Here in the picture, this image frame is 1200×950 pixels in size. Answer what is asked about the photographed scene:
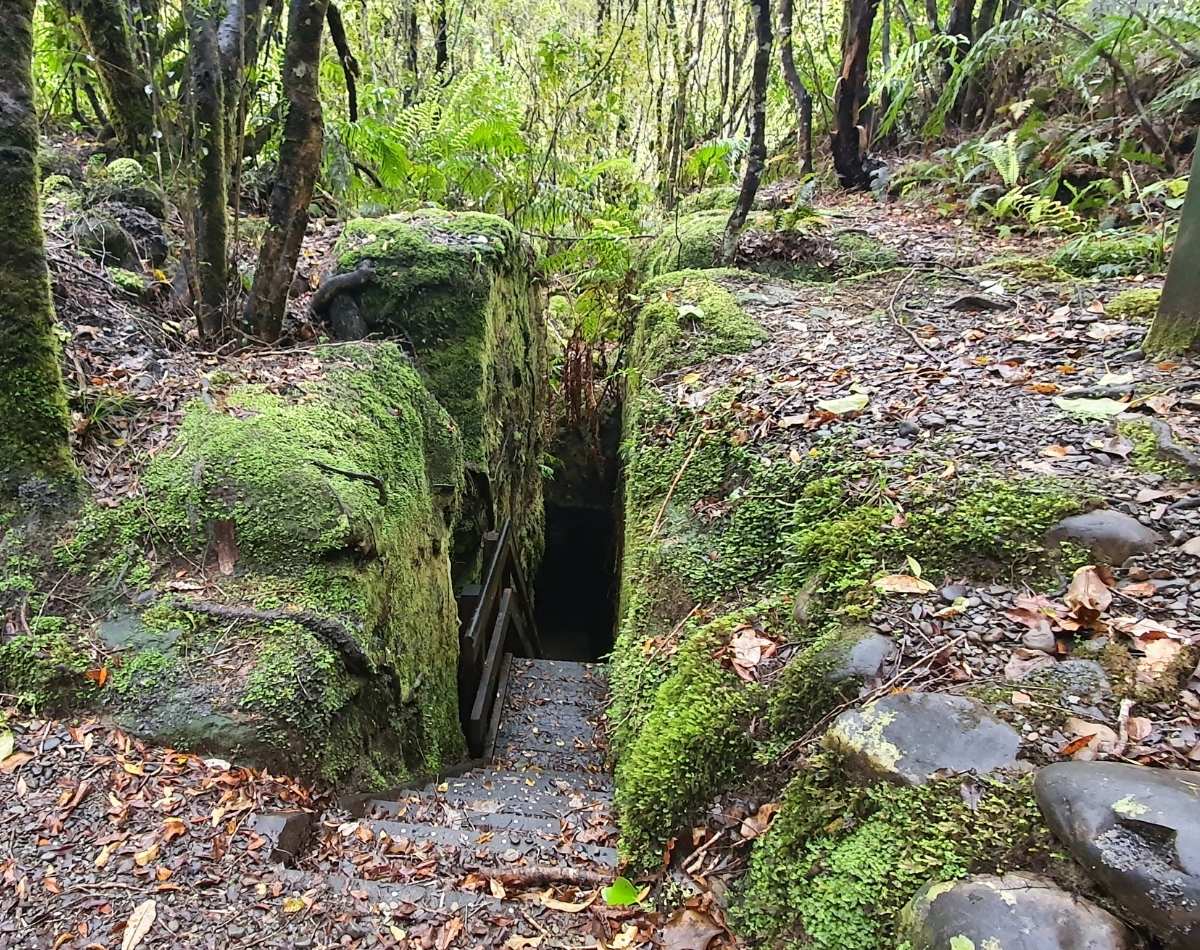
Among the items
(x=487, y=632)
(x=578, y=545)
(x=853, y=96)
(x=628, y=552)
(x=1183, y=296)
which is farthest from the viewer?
(x=578, y=545)

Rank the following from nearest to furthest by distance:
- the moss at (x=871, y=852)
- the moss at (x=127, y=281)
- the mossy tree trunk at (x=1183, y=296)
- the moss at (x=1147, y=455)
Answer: the moss at (x=871, y=852) < the moss at (x=1147, y=455) < the mossy tree trunk at (x=1183, y=296) < the moss at (x=127, y=281)

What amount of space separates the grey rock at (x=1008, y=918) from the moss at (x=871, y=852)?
0.20 feet

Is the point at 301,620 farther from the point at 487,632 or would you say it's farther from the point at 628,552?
the point at 487,632

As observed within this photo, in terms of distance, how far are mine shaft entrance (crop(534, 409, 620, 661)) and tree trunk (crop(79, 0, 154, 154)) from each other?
615 cm

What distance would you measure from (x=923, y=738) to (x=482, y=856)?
170 centimetres

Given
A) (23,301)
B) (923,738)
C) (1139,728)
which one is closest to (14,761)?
(23,301)

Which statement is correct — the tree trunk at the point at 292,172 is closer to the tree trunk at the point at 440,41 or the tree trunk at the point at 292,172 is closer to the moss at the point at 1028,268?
the moss at the point at 1028,268

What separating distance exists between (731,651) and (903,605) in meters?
0.66

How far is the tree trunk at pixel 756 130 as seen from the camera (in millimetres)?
5578

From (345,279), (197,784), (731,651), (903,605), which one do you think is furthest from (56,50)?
(903,605)

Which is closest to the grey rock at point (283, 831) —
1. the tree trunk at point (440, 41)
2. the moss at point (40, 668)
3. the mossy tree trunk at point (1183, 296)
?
the moss at point (40, 668)

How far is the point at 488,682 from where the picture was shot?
18.8 feet

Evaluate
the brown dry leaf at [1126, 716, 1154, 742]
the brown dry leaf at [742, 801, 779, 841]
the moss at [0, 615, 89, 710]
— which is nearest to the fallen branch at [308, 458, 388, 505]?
the moss at [0, 615, 89, 710]

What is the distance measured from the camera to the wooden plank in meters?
5.21
